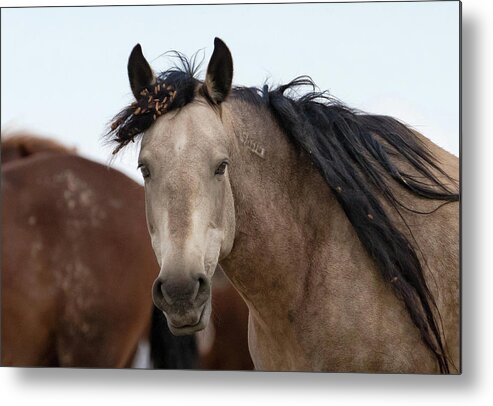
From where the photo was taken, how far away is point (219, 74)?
2.14 meters

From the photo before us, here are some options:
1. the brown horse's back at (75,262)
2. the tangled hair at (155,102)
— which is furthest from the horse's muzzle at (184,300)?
the brown horse's back at (75,262)

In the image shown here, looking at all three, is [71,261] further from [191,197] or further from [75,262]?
[191,197]

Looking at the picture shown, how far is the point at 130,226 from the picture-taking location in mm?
2848

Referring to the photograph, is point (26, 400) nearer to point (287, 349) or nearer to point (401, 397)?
point (287, 349)

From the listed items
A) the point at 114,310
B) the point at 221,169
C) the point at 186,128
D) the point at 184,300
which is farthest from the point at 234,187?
the point at 114,310

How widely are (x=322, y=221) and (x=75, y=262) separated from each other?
977mm

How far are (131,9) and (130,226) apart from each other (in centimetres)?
74

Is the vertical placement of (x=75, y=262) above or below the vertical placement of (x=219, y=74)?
below

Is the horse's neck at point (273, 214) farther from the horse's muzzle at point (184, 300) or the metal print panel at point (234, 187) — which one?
the horse's muzzle at point (184, 300)

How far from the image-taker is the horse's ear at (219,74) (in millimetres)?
2131

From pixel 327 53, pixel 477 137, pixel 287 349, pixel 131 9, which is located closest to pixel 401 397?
pixel 287 349

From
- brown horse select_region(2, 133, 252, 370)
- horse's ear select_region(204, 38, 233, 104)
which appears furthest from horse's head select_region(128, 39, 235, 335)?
brown horse select_region(2, 133, 252, 370)

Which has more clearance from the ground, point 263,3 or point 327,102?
point 263,3

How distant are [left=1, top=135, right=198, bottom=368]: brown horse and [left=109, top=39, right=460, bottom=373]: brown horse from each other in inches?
23.6
